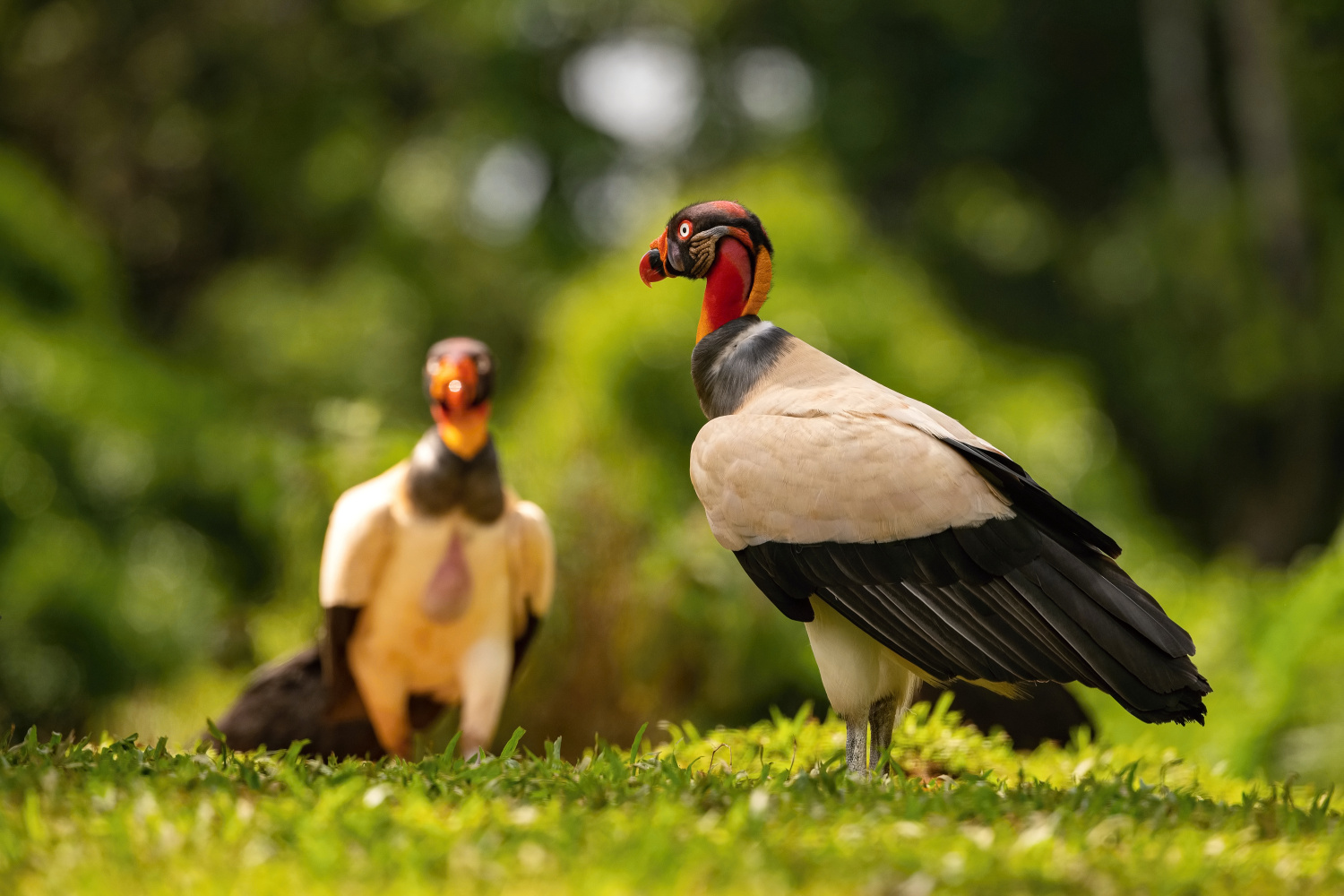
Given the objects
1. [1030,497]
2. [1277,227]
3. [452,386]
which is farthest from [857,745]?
[1277,227]

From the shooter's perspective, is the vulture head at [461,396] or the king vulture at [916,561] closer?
the king vulture at [916,561]

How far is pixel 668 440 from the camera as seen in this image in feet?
26.1

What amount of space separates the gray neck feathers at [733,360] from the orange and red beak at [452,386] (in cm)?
111

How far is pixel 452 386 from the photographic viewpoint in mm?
4109

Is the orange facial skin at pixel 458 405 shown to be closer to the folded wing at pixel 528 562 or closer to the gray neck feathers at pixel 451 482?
the gray neck feathers at pixel 451 482

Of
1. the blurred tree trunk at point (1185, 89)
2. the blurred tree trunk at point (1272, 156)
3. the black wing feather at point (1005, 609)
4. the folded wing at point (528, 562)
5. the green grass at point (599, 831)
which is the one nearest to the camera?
the green grass at point (599, 831)

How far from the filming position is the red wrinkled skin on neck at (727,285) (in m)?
3.21

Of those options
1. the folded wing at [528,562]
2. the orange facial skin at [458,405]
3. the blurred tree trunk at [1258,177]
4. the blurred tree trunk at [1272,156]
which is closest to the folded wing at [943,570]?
the orange facial skin at [458,405]

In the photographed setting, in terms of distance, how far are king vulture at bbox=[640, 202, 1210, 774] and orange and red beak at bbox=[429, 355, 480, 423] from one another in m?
1.34

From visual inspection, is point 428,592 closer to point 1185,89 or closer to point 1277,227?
point 1277,227

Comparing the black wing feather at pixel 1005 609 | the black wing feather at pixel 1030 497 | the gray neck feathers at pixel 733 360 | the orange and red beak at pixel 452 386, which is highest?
the gray neck feathers at pixel 733 360

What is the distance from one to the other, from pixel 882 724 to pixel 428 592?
1.75 meters

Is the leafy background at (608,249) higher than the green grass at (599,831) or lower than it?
higher

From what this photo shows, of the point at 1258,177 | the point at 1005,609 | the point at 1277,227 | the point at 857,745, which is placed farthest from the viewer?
the point at 1258,177
